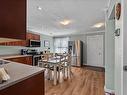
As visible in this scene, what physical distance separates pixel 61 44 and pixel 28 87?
8.07 metres

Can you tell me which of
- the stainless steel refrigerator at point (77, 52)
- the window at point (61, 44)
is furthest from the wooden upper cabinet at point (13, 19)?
the window at point (61, 44)

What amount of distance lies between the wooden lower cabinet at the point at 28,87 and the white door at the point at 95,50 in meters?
6.21

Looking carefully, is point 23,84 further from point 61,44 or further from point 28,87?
point 61,44

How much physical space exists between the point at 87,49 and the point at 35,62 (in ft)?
11.8

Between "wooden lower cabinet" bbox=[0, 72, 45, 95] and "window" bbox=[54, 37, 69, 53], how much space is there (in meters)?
7.52

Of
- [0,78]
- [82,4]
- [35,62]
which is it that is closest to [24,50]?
[35,62]

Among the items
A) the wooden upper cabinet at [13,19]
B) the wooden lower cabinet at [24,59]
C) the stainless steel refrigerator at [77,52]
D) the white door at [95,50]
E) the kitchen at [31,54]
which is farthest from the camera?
the stainless steel refrigerator at [77,52]

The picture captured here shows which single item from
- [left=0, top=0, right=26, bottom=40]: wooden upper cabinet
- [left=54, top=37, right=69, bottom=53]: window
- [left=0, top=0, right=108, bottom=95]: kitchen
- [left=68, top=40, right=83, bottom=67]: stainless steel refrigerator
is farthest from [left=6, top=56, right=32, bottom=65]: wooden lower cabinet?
[left=0, top=0, right=26, bottom=40]: wooden upper cabinet

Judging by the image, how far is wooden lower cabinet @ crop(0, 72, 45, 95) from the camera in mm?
1050

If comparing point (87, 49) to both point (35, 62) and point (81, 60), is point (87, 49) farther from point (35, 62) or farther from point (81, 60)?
point (35, 62)

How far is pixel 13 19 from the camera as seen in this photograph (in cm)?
105

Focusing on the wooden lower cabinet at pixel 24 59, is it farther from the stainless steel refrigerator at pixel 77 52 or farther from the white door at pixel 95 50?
the white door at pixel 95 50

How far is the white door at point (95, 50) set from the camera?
728 cm

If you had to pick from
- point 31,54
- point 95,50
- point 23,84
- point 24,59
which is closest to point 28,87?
point 23,84
